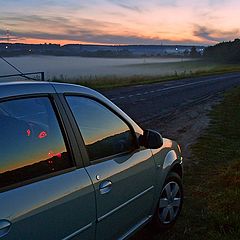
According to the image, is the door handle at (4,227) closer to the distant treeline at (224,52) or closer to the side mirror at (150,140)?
the side mirror at (150,140)

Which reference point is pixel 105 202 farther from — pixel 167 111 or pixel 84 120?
pixel 167 111

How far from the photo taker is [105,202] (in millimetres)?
2984

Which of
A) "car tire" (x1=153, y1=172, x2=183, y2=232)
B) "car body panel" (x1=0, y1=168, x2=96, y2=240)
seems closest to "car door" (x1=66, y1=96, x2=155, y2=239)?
"car body panel" (x1=0, y1=168, x2=96, y2=240)

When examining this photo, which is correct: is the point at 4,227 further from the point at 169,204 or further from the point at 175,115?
the point at 175,115

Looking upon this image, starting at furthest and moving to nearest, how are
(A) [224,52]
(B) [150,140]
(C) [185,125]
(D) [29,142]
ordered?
1. (A) [224,52]
2. (C) [185,125]
3. (B) [150,140]
4. (D) [29,142]

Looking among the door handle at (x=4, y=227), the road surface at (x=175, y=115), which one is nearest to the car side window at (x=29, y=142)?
the door handle at (x=4, y=227)

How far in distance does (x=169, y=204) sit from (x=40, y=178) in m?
2.20

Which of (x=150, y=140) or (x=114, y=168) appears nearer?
(x=114, y=168)

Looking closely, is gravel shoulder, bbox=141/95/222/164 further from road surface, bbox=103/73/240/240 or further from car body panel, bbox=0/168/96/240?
car body panel, bbox=0/168/96/240

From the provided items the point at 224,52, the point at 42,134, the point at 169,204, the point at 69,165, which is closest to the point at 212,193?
the point at 169,204

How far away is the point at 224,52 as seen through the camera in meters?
148

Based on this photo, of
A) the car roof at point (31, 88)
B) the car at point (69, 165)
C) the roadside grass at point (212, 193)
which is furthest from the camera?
the roadside grass at point (212, 193)

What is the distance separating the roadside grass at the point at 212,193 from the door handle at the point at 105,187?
144 cm

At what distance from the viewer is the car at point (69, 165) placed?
7.68ft
